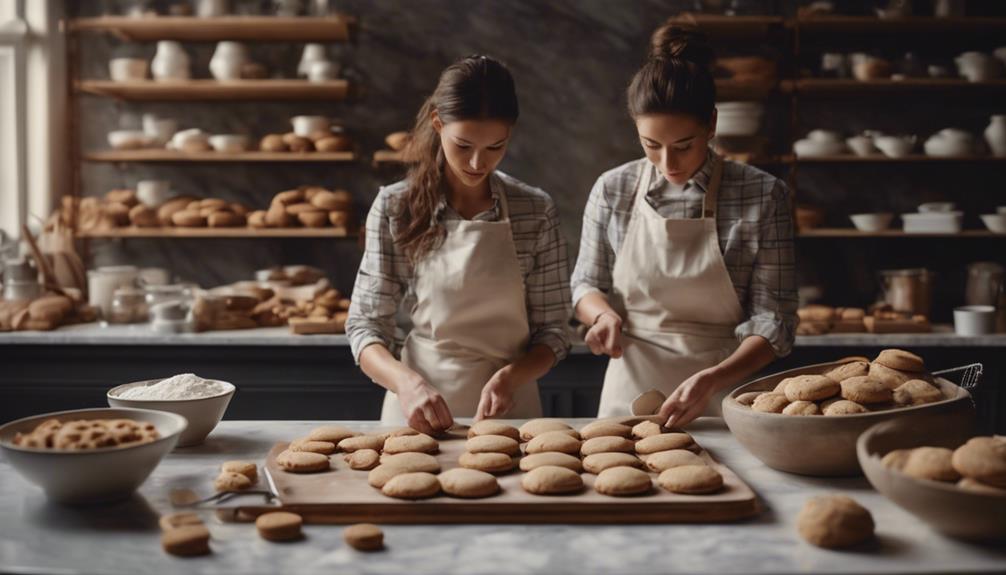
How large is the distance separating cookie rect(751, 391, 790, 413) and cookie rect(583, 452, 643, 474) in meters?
0.23

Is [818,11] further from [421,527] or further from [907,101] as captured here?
[421,527]

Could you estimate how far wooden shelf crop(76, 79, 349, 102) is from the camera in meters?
4.07

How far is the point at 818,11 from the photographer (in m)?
4.09

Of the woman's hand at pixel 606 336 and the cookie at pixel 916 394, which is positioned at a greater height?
the cookie at pixel 916 394

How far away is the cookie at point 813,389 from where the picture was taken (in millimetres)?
1587

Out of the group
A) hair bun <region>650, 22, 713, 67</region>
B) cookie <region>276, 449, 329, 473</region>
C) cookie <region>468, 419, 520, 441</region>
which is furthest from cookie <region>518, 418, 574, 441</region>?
hair bun <region>650, 22, 713, 67</region>

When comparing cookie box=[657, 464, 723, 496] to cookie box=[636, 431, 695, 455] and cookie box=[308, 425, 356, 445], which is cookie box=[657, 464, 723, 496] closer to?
cookie box=[636, 431, 695, 455]

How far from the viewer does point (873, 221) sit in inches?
161

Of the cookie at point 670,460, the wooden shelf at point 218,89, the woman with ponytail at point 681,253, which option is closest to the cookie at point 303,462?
the cookie at point 670,460

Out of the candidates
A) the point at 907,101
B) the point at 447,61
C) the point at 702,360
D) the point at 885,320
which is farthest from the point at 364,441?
the point at 907,101

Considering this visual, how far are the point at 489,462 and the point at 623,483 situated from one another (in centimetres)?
25

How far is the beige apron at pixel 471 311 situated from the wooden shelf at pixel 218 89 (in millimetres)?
1907

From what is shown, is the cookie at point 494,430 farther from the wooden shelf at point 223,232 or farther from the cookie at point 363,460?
the wooden shelf at point 223,232

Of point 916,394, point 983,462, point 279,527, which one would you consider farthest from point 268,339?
point 983,462
